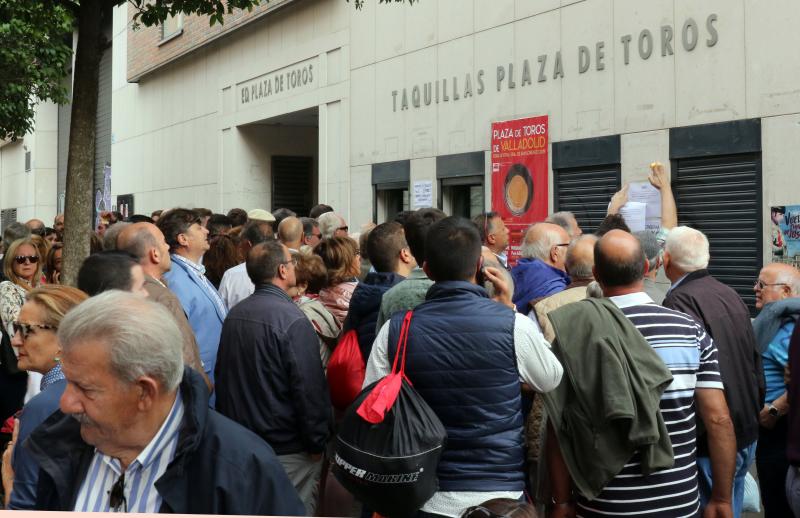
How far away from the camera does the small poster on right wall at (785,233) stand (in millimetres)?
9320

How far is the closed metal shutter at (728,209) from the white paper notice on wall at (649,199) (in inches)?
8.7

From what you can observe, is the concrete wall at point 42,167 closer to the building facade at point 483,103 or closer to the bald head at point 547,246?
the building facade at point 483,103

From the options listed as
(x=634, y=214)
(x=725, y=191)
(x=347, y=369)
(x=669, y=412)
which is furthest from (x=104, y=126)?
(x=669, y=412)

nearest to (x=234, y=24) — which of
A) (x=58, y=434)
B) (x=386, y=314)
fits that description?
(x=386, y=314)

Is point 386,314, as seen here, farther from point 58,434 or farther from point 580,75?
point 580,75

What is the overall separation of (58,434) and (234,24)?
19.8 meters

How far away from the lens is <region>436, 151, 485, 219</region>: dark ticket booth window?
14.2 metres

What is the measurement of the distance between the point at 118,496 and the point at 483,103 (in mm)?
11734

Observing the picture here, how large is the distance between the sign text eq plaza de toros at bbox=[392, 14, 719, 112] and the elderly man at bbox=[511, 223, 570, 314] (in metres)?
4.78

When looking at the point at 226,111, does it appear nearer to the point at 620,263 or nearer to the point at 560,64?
the point at 560,64

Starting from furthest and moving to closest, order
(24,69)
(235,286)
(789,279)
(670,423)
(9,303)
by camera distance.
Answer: (24,69), (235,286), (9,303), (789,279), (670,423)

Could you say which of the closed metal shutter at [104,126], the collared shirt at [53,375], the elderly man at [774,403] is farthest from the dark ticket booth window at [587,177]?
the closed metal shutter at [104,126]

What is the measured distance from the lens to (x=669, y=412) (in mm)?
4398

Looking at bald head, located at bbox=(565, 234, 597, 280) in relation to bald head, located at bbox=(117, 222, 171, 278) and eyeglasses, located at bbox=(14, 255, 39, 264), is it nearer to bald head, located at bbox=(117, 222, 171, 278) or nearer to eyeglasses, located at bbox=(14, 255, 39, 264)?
bald head, located at bbox=(117, 222, 171, 278)
